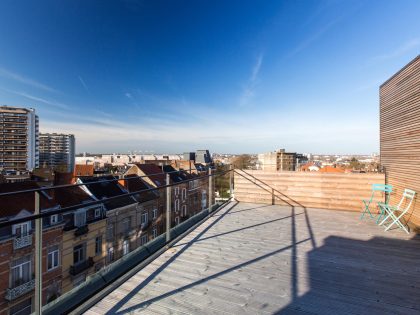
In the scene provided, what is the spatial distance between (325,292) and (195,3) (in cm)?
1283

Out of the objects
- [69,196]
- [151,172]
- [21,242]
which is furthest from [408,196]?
[151,172]

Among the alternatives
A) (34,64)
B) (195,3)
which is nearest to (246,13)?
(195,3)

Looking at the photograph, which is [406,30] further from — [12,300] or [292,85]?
[12,300]

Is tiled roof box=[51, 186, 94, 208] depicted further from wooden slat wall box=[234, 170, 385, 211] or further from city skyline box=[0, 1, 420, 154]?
city skyline box=[0, 1, 420, 154]

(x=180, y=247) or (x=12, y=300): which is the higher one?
(x=180, y=247)

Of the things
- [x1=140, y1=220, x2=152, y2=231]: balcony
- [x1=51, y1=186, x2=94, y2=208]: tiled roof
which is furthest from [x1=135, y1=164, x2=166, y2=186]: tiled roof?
[x1=51, y1=186, x2=94, y2=208]: tiled roof

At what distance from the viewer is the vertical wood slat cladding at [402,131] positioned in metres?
3.38

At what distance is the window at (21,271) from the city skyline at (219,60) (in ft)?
34.1

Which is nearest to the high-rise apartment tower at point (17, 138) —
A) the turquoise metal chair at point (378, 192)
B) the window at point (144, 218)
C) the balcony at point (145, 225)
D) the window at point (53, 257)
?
the window at point (144, 218)

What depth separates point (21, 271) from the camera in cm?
673

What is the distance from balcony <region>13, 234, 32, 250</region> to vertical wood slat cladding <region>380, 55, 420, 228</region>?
989cm

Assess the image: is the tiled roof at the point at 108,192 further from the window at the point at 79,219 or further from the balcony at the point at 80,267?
the balcony at the point at 80,267

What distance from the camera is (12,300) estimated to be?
6.19m

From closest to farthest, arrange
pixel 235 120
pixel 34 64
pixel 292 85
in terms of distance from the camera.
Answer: pixel 292 85 < pixel 34 64 < pixel 235 120
